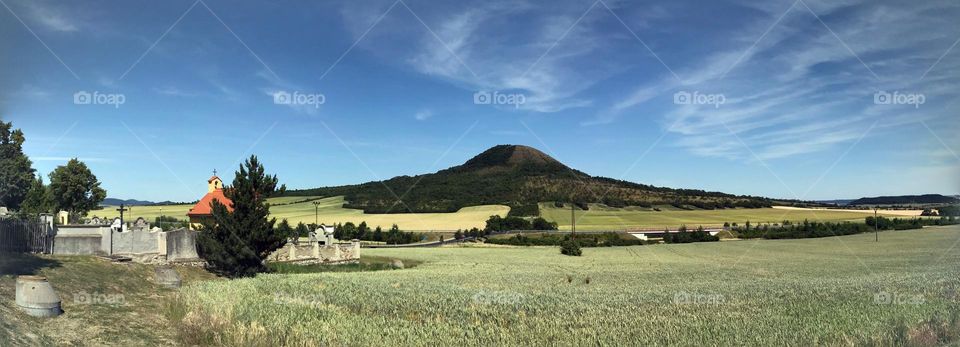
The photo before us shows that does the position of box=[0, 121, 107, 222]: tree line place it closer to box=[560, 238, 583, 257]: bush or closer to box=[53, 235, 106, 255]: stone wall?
box=[53, 235, 106, 255]: stone wall

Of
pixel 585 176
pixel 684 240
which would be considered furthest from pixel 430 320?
pixel 585 176

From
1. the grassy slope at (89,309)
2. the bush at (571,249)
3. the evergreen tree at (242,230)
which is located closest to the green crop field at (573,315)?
the grassy slope at (89,309)

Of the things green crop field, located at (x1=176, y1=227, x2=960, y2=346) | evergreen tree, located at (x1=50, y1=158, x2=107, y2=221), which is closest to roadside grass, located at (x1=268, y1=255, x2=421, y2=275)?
green crop field, located at (x1=176, y1=227, x2=960, y2=346)

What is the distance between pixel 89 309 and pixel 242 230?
610 inches

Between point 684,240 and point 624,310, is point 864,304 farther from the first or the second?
point 684,240

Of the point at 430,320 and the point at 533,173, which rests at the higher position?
the point at 533,173

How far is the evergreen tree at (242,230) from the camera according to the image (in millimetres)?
29703

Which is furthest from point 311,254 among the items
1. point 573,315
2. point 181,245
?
point 573,315

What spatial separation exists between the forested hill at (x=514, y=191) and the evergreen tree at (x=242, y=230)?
250ft

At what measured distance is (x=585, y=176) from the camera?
155000 mm

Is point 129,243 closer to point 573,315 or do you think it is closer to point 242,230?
point 242,230

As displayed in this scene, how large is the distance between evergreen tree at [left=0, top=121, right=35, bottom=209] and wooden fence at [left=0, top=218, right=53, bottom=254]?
2630 centimetres

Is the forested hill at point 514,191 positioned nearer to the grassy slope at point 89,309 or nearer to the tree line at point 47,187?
the tree line at point 47,187

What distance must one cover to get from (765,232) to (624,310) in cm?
7128
